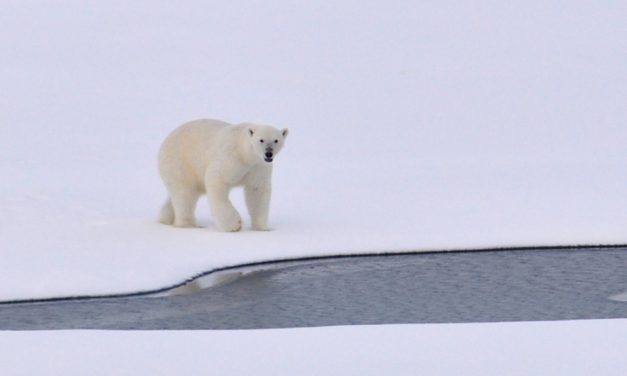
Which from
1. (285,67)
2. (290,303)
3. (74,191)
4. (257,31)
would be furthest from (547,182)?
(257,31)

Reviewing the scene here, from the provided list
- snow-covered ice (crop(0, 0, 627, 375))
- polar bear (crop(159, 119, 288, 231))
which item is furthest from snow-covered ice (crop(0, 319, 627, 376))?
polar bear (crop(159, 119, 288, 231))

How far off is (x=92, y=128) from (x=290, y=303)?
1029 cm

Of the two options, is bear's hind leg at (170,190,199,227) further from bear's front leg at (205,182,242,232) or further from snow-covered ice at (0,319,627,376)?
snow-covered ice at (0,319,627,376)

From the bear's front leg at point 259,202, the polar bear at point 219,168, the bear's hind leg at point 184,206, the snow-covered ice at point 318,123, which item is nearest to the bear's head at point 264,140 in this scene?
the polar bear at point 219,168

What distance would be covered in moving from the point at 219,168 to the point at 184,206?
63 centimetres

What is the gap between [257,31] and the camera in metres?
22.7

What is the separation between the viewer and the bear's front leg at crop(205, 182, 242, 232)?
34.4 ft

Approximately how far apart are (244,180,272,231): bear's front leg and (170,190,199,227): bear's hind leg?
50 centimetres

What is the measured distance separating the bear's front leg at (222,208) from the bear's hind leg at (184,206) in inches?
15.5

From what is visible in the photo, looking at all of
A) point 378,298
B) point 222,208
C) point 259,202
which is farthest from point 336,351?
point 259,202

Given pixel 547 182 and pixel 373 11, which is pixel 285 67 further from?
pixel 547 182

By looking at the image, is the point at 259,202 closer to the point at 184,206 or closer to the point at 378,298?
the point at 184,206

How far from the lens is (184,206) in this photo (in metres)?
10.9

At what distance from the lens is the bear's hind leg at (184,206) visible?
10891mm
